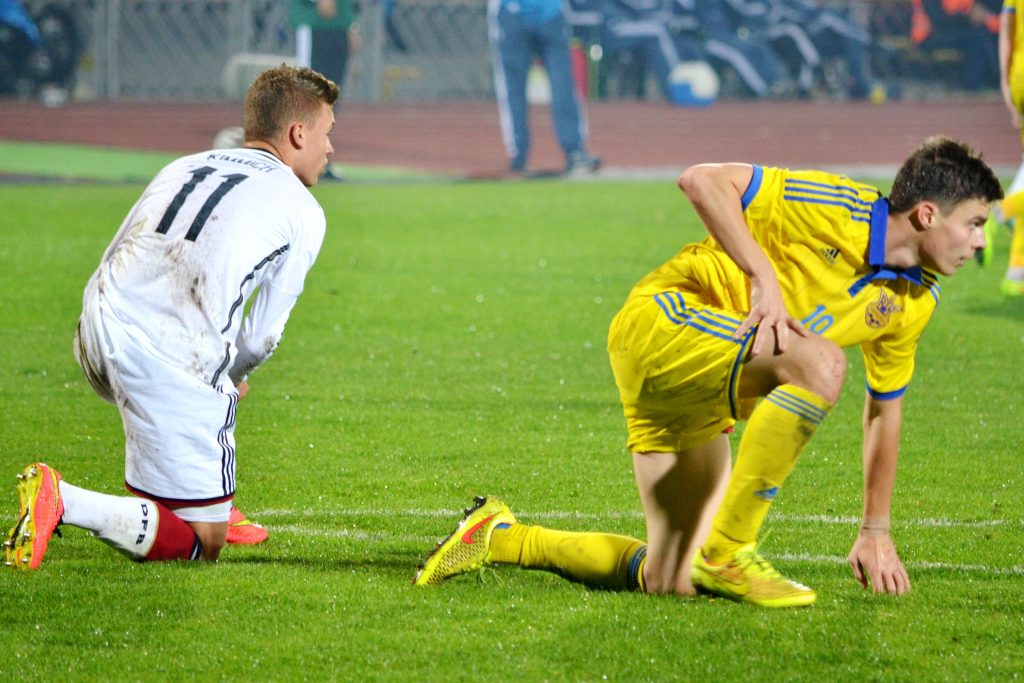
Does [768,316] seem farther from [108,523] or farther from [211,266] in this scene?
[108,523]

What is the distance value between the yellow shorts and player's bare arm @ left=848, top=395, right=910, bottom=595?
0.33 meters

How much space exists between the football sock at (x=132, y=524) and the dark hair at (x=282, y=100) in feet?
3.62

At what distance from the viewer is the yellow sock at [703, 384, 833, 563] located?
11.4 feet

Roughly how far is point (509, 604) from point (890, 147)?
20.5 m

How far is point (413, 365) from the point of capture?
736cm

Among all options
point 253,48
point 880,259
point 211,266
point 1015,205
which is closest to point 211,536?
point 211,266

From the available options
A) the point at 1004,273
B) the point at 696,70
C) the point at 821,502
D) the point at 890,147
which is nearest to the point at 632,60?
the point at 696,70

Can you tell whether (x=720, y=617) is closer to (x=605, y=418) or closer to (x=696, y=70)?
(x=605, y=418)

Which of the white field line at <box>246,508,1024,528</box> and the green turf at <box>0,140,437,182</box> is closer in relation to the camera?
the white field line at <box>246,508,1024,528</box>

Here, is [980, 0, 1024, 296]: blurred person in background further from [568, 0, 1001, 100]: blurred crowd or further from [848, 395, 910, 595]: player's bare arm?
[568, 0, 1001, 100]: blurred crowd

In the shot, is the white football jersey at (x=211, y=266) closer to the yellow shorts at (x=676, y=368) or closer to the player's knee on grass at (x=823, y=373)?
the yellow shorts at (x=676, y=368)

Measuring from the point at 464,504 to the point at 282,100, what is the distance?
1.43 m

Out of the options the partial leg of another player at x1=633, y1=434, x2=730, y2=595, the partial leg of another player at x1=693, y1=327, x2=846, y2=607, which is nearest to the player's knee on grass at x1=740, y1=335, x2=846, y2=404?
the partial leg of another player at x1=693, y1=327, x2=846, y2=607

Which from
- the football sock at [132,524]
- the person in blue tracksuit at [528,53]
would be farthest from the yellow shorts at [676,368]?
the person in blue tracksuit at [528,53]
